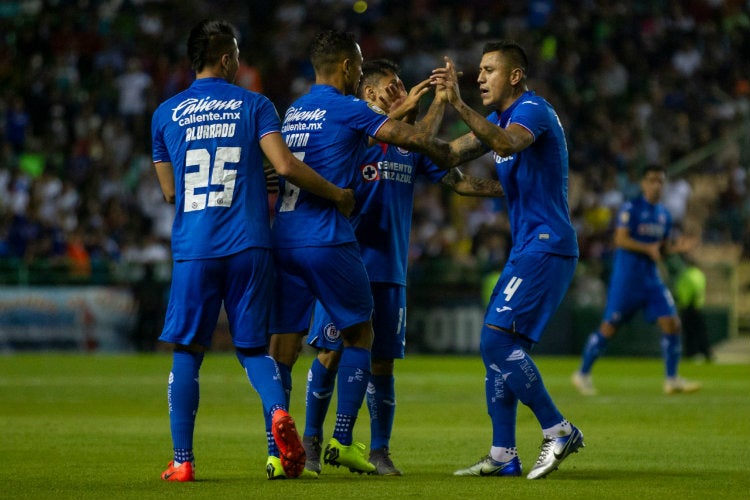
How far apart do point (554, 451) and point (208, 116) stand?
267 cm

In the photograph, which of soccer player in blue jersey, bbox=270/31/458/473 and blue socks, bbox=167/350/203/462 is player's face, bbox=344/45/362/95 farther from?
blue socks, bbox=167/350/203/462

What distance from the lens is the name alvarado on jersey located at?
771 centimetres

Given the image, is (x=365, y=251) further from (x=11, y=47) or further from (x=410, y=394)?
(x=11, y=47)

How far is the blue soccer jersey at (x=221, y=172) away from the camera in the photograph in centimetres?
769

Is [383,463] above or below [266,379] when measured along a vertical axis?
below

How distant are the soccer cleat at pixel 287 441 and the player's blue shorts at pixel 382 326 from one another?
3.85 feet

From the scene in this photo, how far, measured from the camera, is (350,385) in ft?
26.8

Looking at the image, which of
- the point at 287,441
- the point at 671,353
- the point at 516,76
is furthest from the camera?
the point at 671,353

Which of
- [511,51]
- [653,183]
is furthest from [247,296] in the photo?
[653,183]

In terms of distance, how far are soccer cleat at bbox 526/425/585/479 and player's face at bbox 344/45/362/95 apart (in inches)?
91.7

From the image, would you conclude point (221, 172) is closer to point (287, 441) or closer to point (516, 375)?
point (287, 441)

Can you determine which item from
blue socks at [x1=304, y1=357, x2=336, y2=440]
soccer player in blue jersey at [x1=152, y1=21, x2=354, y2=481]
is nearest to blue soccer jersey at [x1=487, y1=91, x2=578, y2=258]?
soccer player in blue jersey at [x1=152, y1=21, x2=354, y2=481]

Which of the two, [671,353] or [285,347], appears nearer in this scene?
[285,347]

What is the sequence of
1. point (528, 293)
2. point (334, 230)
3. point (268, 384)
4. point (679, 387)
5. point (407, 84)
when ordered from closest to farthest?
point (268, 384) < point (334, 230) < point (528, 293) < point (679, 387) < point (407, 84)
